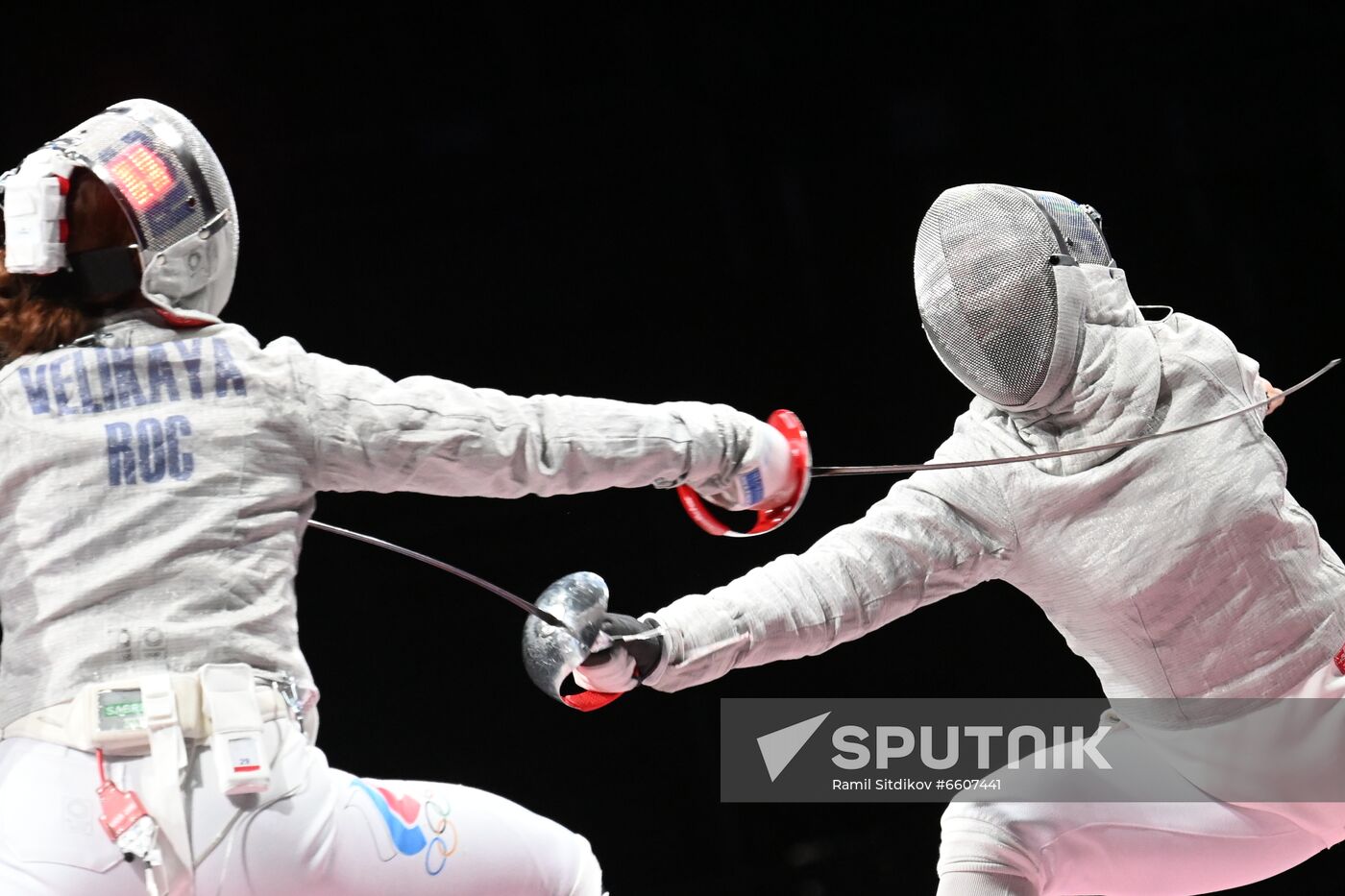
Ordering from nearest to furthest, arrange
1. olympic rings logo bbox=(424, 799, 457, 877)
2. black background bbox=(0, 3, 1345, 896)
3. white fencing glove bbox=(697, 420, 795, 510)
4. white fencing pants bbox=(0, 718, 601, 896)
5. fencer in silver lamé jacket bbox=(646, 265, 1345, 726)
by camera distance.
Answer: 1. white fencing pants bbox=(0, 718, 601, 896)
2. olympic rings logo bbox=(424, 799, 457, 877)
3. white fencing glove bbox=(697, 420, 795, 510)
4. fencer in silver lamé jacket bbox=(646, 265, 1345, 726)
5. black background bbox=(0, 3, 1345, 896)

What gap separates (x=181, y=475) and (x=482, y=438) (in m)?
0.29

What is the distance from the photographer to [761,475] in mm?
1731

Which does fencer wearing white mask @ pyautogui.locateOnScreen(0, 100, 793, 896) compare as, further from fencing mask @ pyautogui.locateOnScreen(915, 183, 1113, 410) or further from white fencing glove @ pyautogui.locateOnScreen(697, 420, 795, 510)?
fencing mask @ pyautogui.locateOnScreen(915, 183, 1113, 410)

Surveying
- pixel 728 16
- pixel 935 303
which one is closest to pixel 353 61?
pixel 728 16

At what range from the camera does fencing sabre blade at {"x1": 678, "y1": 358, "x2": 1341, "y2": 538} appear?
1.79 meters

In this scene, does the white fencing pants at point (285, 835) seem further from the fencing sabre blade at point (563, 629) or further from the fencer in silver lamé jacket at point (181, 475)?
the fencing sabre blade at point (563, 629)

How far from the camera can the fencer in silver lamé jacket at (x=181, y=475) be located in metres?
1.43

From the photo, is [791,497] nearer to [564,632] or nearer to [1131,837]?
[564,632]

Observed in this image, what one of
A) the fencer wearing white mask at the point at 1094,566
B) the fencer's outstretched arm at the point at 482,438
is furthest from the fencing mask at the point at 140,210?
the fencer wearing white mask at the point at 1094,566

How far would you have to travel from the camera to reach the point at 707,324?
11.0ft

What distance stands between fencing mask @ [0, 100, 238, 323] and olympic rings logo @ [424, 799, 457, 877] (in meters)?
0.53

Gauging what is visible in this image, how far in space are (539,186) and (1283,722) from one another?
6.10ft

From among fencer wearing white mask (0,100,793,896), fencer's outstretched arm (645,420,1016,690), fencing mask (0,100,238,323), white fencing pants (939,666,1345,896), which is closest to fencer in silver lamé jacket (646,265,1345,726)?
fencer's outstretched arm (645,420,1016,690)

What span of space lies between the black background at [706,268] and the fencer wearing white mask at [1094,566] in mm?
1265
